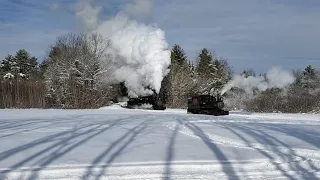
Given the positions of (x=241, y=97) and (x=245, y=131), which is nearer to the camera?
(x=245, y=131)

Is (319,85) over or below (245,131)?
over

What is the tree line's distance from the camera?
30.8 meters

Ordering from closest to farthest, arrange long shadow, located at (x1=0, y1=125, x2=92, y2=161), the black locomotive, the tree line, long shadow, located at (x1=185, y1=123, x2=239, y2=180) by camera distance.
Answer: long shadow, located at (x1=185, y1=123, x2=239, y2=180) < long shadow, located at (x1=0, y1=125, x2=92, y2=161) < the black locomotive < the tree line

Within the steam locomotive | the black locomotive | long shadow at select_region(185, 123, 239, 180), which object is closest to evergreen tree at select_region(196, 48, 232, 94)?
the steam locomotive

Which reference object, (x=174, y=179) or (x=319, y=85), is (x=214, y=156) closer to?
(x=174, y=179)

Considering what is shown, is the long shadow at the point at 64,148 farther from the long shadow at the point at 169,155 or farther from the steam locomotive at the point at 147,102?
the steam locomotive at the point at 147,102

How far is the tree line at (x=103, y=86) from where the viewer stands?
3077 centimetres

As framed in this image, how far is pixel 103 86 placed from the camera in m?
39.3

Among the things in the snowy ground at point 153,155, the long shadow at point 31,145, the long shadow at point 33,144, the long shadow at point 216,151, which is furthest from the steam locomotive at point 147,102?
the long shadow at point 31,145

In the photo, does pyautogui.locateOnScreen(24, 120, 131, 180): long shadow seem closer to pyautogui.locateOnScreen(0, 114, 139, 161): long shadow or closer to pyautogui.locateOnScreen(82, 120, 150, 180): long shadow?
pyautogui.locateOnScreen(0, 114, 139, 161): long shadow

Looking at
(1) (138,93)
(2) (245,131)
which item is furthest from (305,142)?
(1) (138,93)

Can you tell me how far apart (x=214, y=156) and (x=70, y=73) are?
3440cm

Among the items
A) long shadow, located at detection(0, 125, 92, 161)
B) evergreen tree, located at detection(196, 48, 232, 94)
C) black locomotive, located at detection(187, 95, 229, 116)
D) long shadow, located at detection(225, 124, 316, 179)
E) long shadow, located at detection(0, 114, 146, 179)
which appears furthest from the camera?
evergreen tree, located at detection(196, 48, 232, 94)

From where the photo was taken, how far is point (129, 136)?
10.5m
